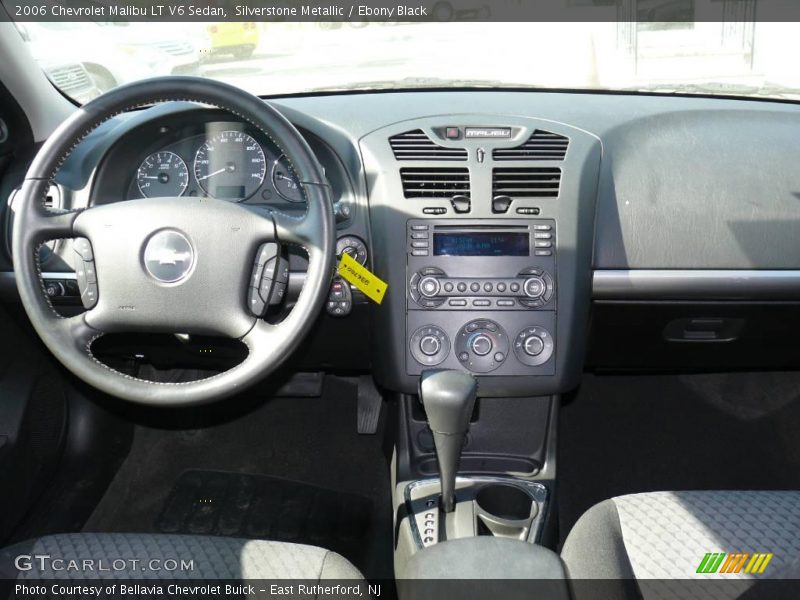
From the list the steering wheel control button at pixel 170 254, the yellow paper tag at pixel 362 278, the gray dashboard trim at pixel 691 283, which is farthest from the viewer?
the gray dashboard trim at pixel 691 283

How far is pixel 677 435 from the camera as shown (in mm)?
2959

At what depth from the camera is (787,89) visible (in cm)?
241

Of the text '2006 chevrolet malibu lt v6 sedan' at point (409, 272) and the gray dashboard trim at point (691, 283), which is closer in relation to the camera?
the text '2006 chevrolet malibu lt v6 sedan' at point (409, 272)

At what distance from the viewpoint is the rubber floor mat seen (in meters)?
2.60

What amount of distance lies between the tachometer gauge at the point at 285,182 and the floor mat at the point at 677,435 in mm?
1294

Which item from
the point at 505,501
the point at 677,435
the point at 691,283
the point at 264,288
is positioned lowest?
the point at 677,435

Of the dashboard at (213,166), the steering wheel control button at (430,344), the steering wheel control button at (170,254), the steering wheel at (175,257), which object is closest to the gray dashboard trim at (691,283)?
the steering wheel control button at (430,344)

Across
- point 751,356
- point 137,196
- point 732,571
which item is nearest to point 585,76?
point 751,356

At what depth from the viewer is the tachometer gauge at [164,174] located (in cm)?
212

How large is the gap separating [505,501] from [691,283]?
76 centimetres

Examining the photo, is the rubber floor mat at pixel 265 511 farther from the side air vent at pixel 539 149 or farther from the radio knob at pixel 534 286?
the side air vent at pixel 539 149

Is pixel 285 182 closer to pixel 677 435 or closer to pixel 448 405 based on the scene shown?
pixel 448 405

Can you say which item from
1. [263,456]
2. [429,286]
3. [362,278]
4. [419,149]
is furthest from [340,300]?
[263,456]

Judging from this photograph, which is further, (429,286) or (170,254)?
(429,286)
